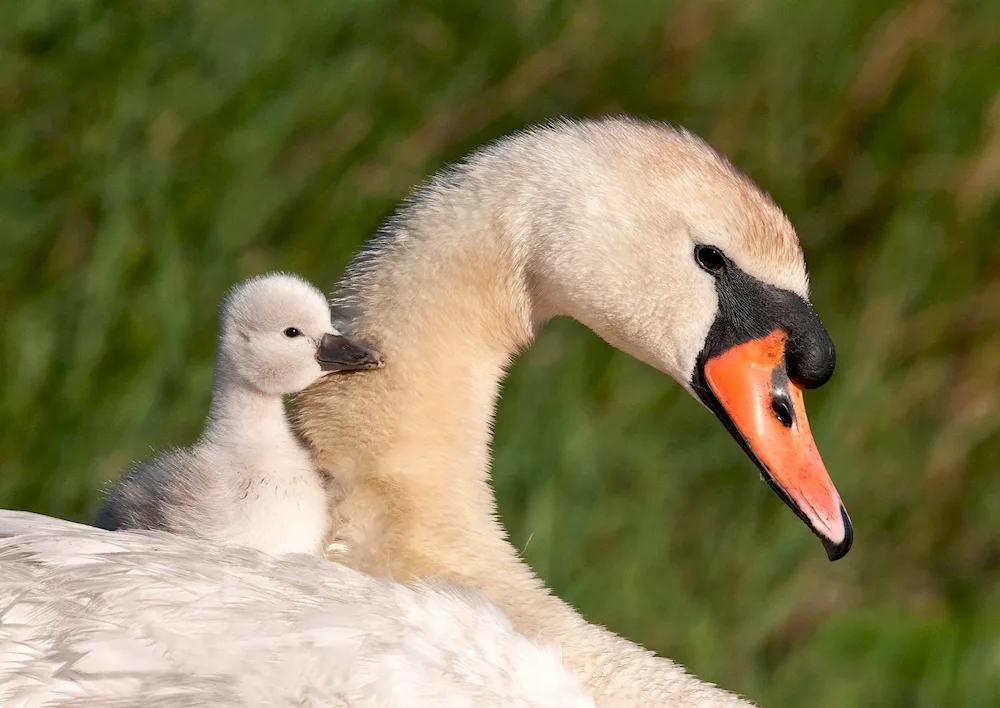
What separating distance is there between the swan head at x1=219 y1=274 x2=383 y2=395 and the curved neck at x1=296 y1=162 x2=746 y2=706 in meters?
0.04

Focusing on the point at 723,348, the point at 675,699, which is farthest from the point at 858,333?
the point at 675,699

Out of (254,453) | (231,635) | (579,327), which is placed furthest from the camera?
(579,327)

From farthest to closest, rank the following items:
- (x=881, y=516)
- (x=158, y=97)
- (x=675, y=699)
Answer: (x=881, y=516)
(x=158, y=97)
(x=675, y=699)

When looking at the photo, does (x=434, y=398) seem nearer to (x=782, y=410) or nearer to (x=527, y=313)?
(x=527, y=313)

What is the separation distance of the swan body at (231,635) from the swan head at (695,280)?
51 cm

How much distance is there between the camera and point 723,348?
2.29 m

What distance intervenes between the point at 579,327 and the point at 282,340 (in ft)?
6.66

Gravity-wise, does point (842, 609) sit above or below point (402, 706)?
below

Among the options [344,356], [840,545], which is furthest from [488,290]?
[840,545]

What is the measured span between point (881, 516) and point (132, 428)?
2043 mm

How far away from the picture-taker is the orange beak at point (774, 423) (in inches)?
89.7

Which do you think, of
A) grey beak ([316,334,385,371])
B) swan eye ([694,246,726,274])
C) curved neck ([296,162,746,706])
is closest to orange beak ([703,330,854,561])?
swan eye ([694,246,726,274])

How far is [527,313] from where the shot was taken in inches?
89.2

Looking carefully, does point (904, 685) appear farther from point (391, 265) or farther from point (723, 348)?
point (391, 265)
